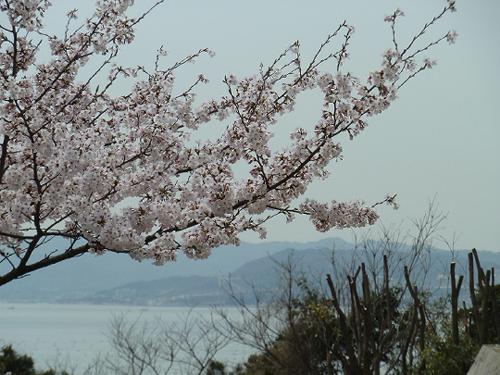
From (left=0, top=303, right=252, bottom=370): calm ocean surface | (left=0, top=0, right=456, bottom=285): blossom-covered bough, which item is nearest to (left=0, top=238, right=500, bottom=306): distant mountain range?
(left=0, top=303, right=252, bottom=370): calm ocean surface

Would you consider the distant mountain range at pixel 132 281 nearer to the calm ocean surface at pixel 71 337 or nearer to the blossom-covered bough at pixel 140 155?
the calm ocean surface at pixel 71 337

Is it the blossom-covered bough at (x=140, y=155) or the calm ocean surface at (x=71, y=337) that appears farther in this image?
the calm ocean surface at (x=71, y=337)

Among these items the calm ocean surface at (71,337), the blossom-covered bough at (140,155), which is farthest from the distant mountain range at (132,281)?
the blossom-covered bough at (140,155)

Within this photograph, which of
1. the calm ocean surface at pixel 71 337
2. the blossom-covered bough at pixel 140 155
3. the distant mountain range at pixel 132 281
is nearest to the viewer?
the blossom-covered bough at pixel 140 155

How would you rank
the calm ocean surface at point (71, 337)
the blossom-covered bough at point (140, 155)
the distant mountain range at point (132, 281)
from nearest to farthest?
the blossom-covered bough at point (140, 155) < the calm ocean surface at point (71, 337) < the distant mountain range at point (132, 281)

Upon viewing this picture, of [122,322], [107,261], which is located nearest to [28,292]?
[107,261]

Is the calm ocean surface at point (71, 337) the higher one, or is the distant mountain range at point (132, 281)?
the distant mountain range at point (132, 281)

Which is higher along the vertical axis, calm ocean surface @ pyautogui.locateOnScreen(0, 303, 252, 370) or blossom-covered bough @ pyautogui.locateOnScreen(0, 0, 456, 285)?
blossom-covered bough @ pyautogui.locateOnScreen(0, 0, 456, 285)

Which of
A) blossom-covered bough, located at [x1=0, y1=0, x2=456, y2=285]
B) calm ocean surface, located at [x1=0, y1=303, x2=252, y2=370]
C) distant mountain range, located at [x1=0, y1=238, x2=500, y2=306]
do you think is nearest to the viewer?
blossom-covered bough, located at [x1=0, y1=0, x2=456, y2=285]

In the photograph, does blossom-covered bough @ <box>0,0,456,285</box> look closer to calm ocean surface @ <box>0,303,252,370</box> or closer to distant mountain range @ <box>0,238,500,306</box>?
calm ocean surface @ <box>0,303,252,370</box>

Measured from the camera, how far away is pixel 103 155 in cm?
420

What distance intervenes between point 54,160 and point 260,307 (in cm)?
725

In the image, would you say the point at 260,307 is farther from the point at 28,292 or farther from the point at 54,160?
the point at 28,292

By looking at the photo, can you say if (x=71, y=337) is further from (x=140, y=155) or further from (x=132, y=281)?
(x=132, y=281)
